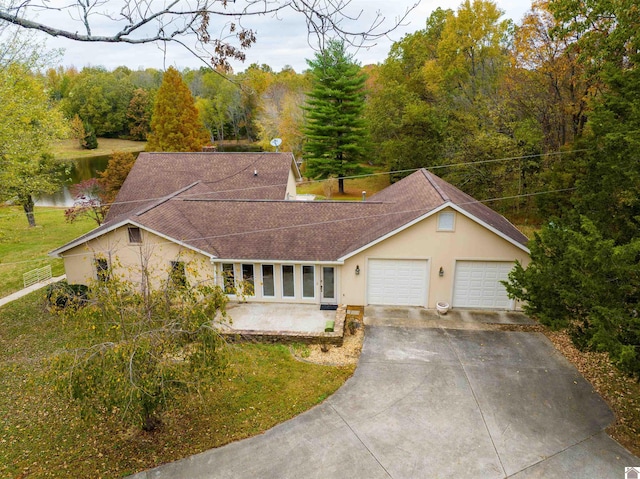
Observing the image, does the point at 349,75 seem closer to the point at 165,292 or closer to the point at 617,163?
the point at 617,163

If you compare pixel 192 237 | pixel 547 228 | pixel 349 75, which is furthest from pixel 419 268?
pixel 349 75

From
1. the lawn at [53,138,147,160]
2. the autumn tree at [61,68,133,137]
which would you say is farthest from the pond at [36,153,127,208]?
the autumn tree at [61,68,133,137]

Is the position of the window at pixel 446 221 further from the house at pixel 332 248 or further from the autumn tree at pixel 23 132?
the autumn tree at pixel 23 132

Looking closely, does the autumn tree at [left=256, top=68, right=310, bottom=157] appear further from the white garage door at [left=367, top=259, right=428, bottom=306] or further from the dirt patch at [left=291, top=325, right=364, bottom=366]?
the dirt patch at [left=291, top=325, right=364, bottom=366]

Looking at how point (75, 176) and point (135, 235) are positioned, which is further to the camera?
point (75, 176)

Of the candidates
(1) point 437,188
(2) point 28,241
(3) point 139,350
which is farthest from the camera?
(2) point 28,241

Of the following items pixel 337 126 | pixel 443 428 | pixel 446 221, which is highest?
pixel 337 126

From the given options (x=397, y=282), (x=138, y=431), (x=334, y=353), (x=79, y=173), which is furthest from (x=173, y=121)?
(x=138, y=431)

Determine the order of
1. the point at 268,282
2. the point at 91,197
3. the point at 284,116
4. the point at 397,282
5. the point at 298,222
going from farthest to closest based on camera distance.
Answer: the point at 284,116 → the point at 91,197 → the point at 298,222 → the point at 268,282 → the point at 397,282

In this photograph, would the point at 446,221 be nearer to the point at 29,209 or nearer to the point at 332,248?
the point at 332,248
